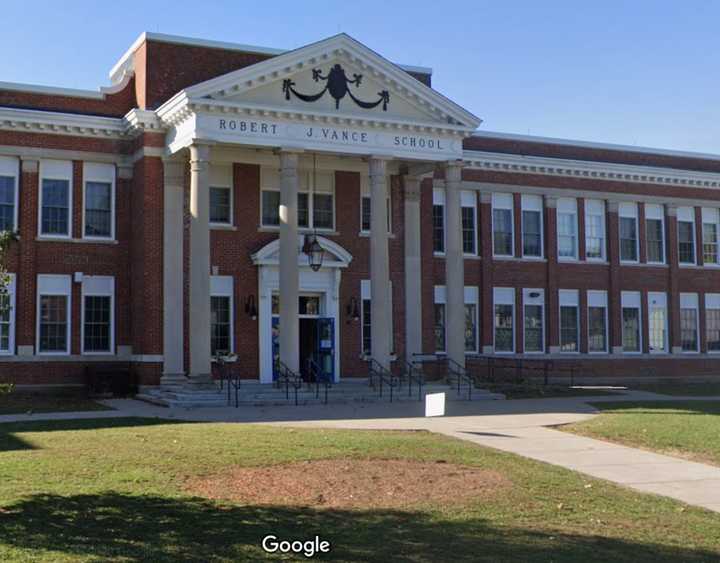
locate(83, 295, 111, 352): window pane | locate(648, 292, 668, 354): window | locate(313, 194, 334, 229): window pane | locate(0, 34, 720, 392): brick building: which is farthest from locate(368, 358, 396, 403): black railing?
locate(648, 292, 668, 354): window

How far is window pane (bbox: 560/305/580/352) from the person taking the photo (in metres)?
37.7

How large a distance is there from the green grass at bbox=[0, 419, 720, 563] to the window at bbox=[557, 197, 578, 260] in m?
24.1

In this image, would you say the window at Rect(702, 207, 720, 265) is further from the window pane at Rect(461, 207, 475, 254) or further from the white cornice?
the window pane at Rect(461, 207, 475, 254)

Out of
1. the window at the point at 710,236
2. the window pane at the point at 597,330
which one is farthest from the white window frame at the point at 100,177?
the window at the point at 710,236

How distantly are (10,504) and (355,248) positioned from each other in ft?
72.9

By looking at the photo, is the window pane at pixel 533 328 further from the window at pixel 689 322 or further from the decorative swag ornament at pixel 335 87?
the decorative swag ornament at pixel 335 87

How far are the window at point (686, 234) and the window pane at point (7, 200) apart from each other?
88.7ft

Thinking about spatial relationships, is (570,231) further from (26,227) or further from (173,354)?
(26,227)

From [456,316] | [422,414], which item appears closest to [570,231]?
[456,316]

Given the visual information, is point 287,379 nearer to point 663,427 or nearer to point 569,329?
point 663,427

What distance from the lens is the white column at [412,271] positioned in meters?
32.2

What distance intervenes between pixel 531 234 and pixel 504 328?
13.2ft

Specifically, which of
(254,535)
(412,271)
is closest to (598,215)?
(412,271)

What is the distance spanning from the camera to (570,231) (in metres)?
38.4
